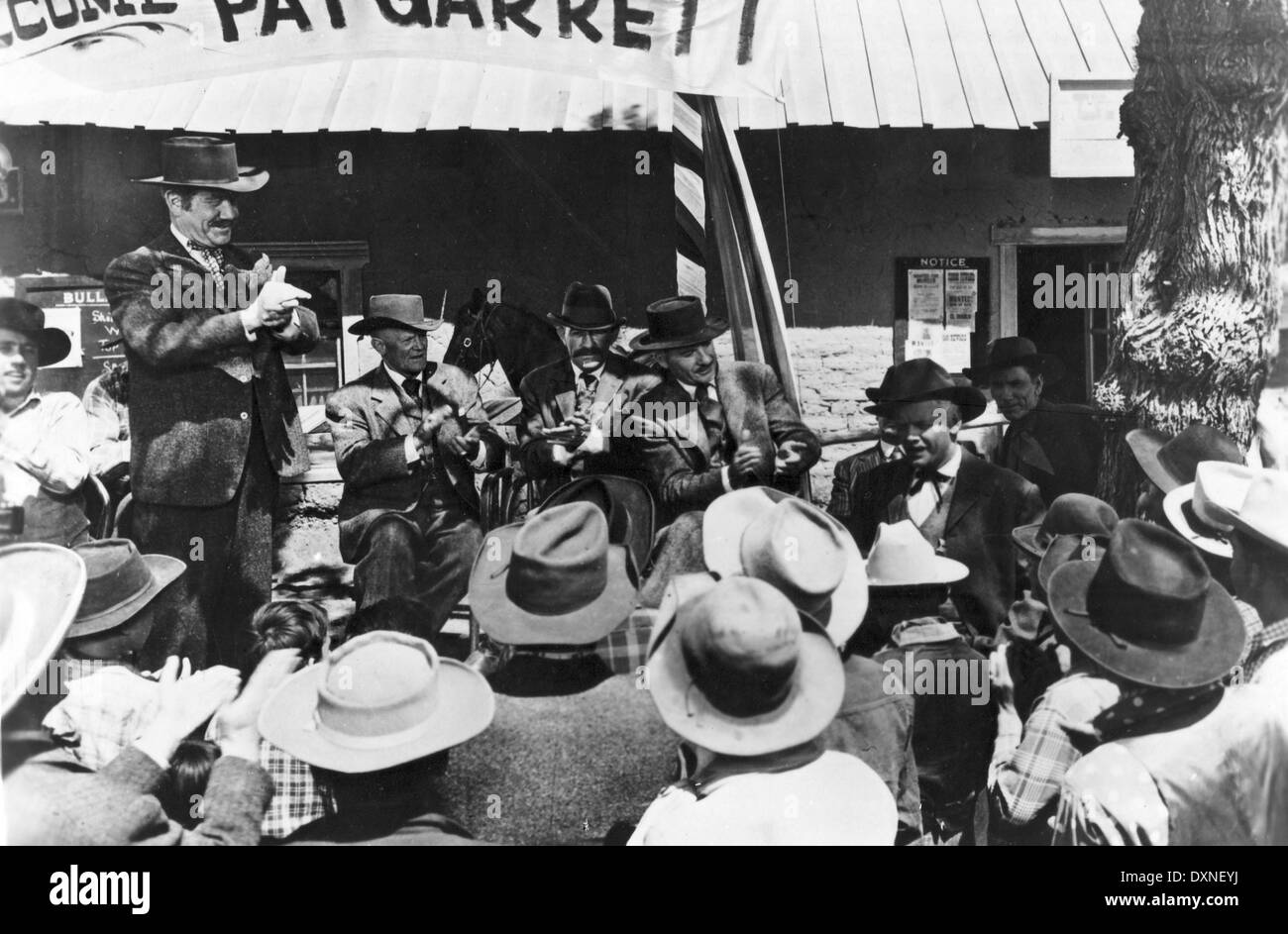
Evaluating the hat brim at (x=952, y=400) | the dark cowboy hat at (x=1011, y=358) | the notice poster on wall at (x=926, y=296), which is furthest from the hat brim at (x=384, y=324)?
the dark cowboy hat at (x=1011, y=358)

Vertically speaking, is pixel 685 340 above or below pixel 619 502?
above

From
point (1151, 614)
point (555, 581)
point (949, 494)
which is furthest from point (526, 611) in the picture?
point (1151, 614)

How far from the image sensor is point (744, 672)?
5137 millimetres

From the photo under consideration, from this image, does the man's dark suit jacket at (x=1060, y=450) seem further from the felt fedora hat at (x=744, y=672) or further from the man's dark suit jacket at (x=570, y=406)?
the man's dark suit jacket at (x=570, y=406)

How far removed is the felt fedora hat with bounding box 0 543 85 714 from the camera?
5.37m

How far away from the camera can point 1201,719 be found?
5.42m

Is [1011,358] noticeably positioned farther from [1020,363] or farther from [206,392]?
[206,392]

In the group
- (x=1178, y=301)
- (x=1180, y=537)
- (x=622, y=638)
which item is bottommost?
(x=622, y=638)

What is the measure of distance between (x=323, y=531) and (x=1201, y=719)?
158 inches

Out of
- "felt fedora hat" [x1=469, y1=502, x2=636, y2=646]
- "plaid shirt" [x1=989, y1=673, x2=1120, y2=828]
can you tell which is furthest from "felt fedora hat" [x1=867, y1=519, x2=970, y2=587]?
"felt fedora hat" [x1=469, y1=502, x2=636, y2=646]

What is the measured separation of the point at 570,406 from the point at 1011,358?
2040 millimetres

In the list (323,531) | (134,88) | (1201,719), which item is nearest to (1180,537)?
(1201,719)

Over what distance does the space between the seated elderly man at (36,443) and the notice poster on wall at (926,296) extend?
3.82 meters

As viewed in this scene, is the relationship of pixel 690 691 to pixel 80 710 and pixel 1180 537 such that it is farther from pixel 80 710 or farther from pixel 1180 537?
pixel 80 710
